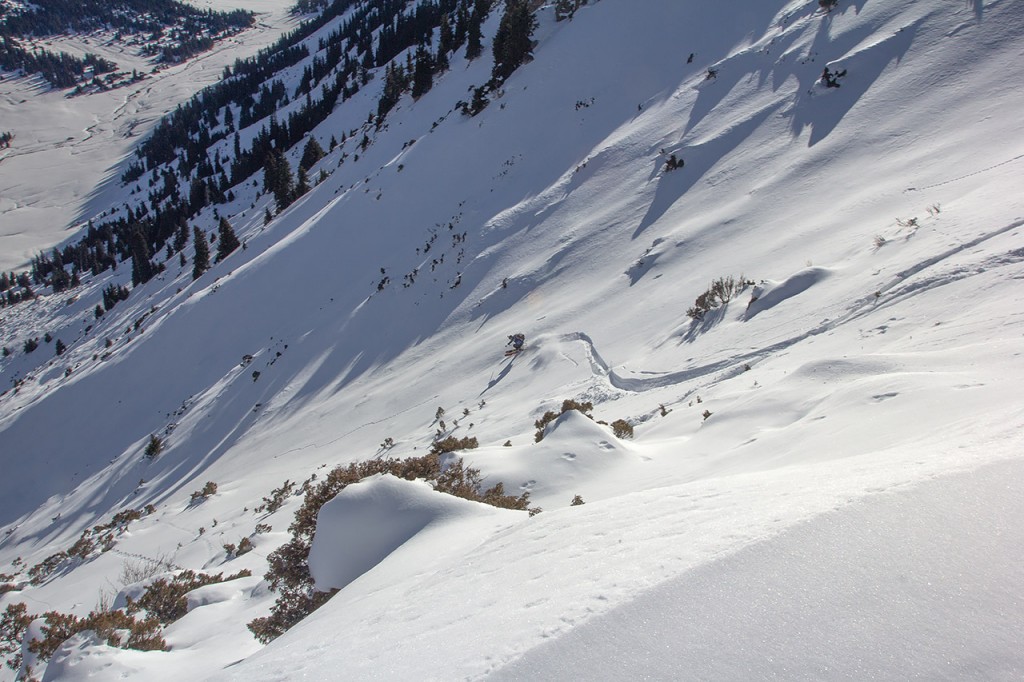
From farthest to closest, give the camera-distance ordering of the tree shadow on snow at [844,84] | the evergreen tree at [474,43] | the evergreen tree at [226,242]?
1. the evergreen tree at [226,242]
2. the evergreen tree at [474,43]
3. the tree shadow on snow at [844,84]

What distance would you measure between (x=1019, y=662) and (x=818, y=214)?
13.9 m

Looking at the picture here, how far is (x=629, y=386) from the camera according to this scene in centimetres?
1179

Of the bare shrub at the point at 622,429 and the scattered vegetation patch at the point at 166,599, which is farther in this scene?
the bare shrub at the point at 622,429

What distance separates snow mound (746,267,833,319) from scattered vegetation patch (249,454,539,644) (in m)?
7.04

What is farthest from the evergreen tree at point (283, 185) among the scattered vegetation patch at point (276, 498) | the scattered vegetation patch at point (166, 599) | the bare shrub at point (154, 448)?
the scattered vegetation patch at point (166, 599)

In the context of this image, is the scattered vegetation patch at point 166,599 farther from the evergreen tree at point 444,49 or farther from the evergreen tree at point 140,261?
the evergreen tree at point 140,261

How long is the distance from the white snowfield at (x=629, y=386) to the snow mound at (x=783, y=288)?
7cm

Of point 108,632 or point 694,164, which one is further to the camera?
point 694,164

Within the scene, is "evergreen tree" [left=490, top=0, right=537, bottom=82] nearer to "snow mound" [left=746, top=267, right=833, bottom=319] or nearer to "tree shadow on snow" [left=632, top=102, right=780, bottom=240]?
Result: "tree shadow on snow" [left=632, top=102, right=780, bottom=240]

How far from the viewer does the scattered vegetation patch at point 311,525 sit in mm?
6414

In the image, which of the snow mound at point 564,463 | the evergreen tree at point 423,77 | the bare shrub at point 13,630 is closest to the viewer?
the snow mound at point 564,463

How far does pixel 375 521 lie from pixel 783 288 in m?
9.30

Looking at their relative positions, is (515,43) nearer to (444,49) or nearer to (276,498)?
(444,49)

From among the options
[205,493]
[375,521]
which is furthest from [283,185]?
[375,521]
